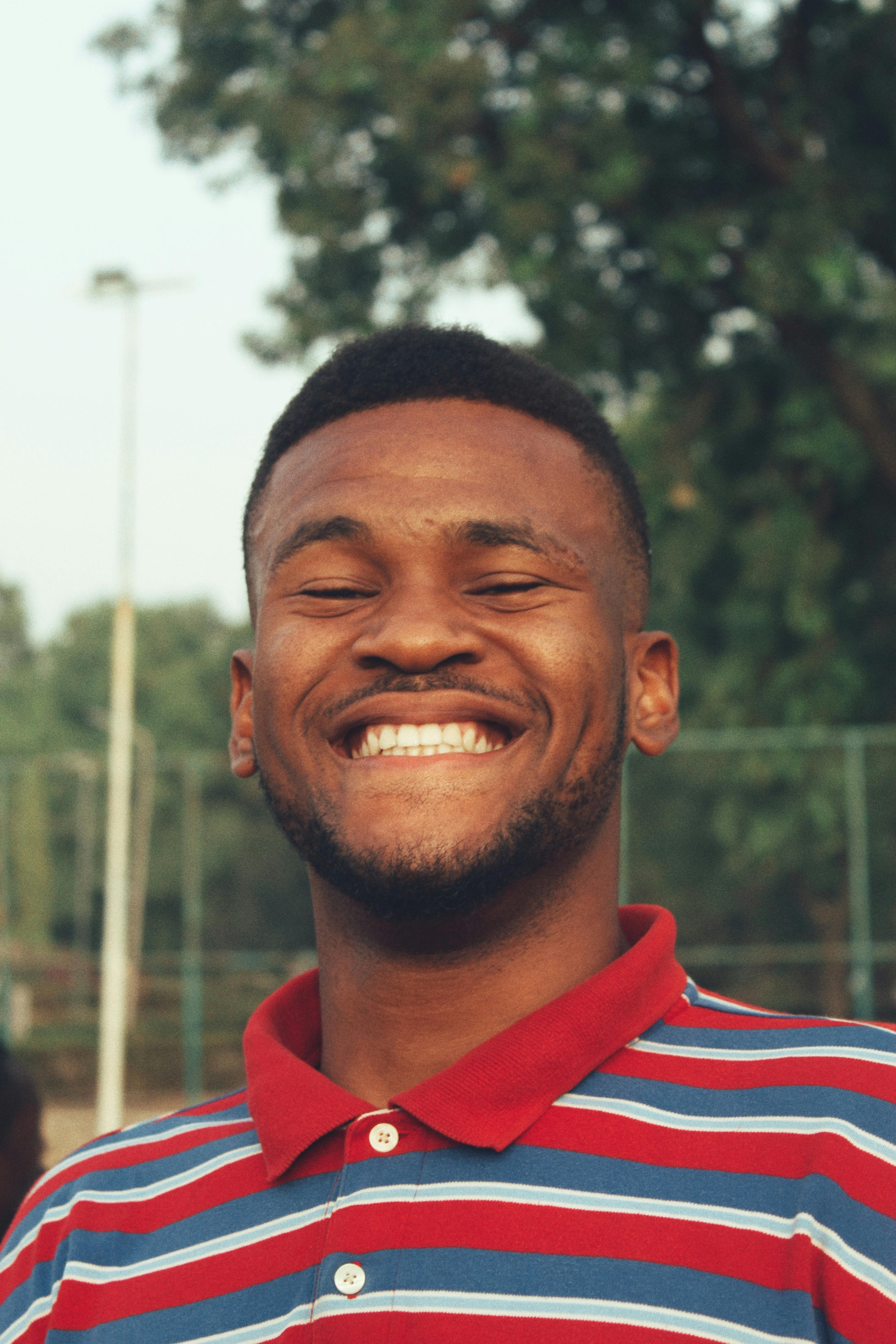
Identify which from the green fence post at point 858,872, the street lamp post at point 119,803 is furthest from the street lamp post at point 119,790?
the green fence post at point 858,872

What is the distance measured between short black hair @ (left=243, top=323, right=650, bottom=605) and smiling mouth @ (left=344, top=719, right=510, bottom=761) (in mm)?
310

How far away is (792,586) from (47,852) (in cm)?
1324

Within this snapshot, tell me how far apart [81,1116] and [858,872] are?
7.88 m

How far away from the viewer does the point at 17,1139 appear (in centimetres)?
329

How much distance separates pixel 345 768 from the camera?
153 cm

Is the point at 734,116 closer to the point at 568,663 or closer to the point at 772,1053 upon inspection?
the point at 568,663

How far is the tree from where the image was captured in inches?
394

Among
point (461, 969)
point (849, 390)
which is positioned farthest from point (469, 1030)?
point (849, 390)

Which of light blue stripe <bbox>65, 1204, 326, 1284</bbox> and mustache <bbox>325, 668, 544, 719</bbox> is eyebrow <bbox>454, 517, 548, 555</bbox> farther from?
light blue stripe <bbox>65, 1204, 326, 1284</bbox>

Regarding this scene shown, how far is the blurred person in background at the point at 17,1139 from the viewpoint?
3.20 metres

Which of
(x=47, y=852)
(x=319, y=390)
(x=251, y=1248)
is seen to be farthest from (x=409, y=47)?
(x=47, y=852)

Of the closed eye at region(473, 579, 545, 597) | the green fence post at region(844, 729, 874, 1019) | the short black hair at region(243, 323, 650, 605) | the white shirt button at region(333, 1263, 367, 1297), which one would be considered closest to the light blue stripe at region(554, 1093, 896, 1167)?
the white shirt button at region(333, 1263, 367, 1297)

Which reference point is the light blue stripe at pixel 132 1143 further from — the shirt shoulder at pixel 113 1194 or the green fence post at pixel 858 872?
the green fence post at pixel 858 872

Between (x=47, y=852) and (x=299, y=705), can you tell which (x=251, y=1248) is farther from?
(x=47, y=852)
